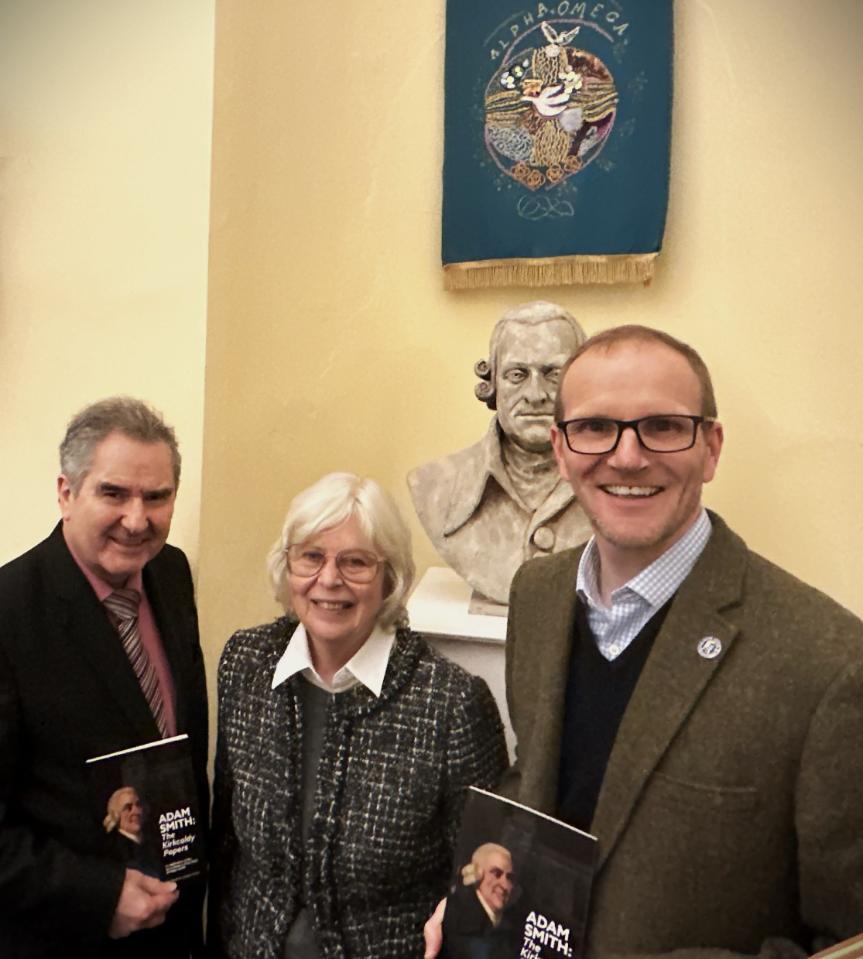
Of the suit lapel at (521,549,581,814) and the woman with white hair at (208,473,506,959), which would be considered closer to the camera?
the suit lapel at (521,549,581,814)

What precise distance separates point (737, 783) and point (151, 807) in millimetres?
948

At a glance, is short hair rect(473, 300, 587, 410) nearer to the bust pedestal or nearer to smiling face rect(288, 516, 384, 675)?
the bust pedestal

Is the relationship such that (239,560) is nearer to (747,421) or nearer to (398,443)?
(398,443)

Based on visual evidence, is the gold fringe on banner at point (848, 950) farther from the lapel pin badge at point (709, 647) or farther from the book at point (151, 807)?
the book at point (151, 807)

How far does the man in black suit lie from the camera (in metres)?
1.59

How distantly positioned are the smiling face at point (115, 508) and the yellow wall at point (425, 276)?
1.38 meters

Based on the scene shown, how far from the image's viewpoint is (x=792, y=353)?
306 centimetres

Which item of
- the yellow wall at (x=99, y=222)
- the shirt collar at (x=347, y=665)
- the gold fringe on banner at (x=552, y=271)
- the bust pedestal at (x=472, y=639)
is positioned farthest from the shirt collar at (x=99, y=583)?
the gold fringe on banner at (x=552, y=271)

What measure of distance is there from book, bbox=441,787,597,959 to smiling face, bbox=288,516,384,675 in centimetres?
50

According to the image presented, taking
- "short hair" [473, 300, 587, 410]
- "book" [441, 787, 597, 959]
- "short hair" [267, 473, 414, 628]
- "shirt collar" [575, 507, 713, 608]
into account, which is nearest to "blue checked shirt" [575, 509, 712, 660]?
"shirt collar" [575, 507, 713, 608]

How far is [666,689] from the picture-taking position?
1193 millimetres

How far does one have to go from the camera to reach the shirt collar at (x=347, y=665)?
166cm

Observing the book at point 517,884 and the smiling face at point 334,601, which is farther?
the smiling face at point 334,601

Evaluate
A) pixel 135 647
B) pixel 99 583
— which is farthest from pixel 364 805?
pixel 99 583
